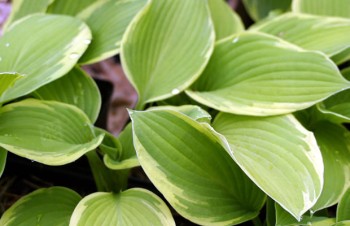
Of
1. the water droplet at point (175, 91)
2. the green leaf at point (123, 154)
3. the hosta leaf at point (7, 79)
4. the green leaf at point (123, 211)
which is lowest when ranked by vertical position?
the green leaf at point (123, 211)

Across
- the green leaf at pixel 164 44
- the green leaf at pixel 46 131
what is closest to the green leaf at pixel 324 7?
the green leaf at pixel 164 44

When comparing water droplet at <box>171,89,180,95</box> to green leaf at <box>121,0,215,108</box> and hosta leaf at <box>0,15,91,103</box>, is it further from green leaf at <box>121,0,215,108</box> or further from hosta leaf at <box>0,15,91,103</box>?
hosta leaf at <box>0,15,91,103</box>

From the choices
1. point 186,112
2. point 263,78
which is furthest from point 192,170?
point 263,78

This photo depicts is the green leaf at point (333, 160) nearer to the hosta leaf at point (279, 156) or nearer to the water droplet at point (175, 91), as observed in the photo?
the hosta leaf at point (279, 156)

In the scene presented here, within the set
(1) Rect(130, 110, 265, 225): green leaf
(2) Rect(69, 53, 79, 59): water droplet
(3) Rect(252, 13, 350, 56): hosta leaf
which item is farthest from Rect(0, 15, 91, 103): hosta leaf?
(3) Rect(252, 13, 350, 56): hosta leaf

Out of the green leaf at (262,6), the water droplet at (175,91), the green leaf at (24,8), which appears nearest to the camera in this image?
the water droplet at (175,91)

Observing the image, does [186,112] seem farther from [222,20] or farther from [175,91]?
[222,20]

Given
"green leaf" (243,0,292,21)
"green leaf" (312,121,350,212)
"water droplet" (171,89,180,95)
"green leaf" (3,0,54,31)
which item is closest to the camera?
"green leaf" (312,121,350,212)
